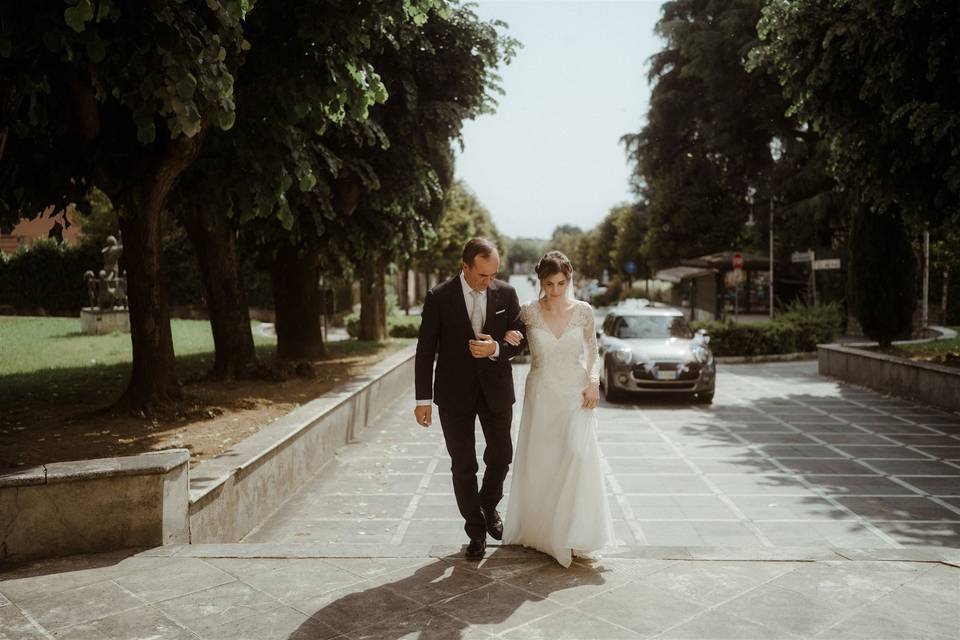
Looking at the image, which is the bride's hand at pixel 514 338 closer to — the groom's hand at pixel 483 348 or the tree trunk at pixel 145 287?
the groom's hand at pixel 483 348

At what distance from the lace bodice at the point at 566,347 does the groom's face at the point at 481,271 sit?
439 mm

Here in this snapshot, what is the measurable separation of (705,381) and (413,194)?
5.84 m

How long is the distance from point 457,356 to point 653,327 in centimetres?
1016

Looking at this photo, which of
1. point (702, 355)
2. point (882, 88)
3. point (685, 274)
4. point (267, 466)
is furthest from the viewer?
point (685, 274)

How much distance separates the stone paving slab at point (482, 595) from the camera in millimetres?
3758

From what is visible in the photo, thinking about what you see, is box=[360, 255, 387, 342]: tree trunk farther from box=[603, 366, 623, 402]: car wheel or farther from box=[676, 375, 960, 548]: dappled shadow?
box=[676, 375, 960, 548]: dappled shadow

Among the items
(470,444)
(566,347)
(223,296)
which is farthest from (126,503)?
(223,296)

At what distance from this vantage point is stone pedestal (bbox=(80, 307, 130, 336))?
22.6 metres

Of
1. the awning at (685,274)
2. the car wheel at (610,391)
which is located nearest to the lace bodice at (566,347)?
the car wheel at (610,391)

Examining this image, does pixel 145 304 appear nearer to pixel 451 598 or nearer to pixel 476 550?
pixel 476 550

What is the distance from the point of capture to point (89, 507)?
4926mm

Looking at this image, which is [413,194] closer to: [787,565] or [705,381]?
[705,381]

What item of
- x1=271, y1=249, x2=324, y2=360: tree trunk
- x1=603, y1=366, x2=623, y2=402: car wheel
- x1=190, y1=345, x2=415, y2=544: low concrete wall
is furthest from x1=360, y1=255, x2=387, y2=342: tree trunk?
x1=190, y1=345, x2=415, y2=544: low concrete wall

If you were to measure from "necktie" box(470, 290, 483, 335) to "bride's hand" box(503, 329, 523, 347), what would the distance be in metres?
0.17
